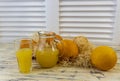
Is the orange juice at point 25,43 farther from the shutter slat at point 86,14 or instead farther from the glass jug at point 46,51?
the shutter slat at point 86,14

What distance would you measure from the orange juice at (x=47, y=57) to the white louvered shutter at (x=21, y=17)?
1.61 ft

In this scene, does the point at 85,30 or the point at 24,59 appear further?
the point at 85,30

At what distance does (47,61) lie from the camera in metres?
0.98

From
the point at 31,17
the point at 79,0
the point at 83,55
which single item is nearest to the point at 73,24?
the point at 79,0

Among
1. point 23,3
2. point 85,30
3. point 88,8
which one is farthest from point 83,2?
point 23,3

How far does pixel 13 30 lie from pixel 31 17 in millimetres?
172

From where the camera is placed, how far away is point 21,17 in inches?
57.2

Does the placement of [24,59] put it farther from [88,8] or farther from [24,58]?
[88,8]

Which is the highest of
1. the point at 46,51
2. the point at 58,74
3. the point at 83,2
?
the point at 83,2

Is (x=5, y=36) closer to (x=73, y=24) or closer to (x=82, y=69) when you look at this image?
(x=73, y=24)

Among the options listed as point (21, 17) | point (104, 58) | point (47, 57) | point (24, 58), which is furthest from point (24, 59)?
point (21, 17)

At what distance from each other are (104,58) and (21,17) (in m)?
0.76

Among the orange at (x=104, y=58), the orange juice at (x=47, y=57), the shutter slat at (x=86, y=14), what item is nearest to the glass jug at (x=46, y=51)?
the orange juice at (x=47, y=57)

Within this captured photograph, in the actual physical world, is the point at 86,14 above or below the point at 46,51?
above
